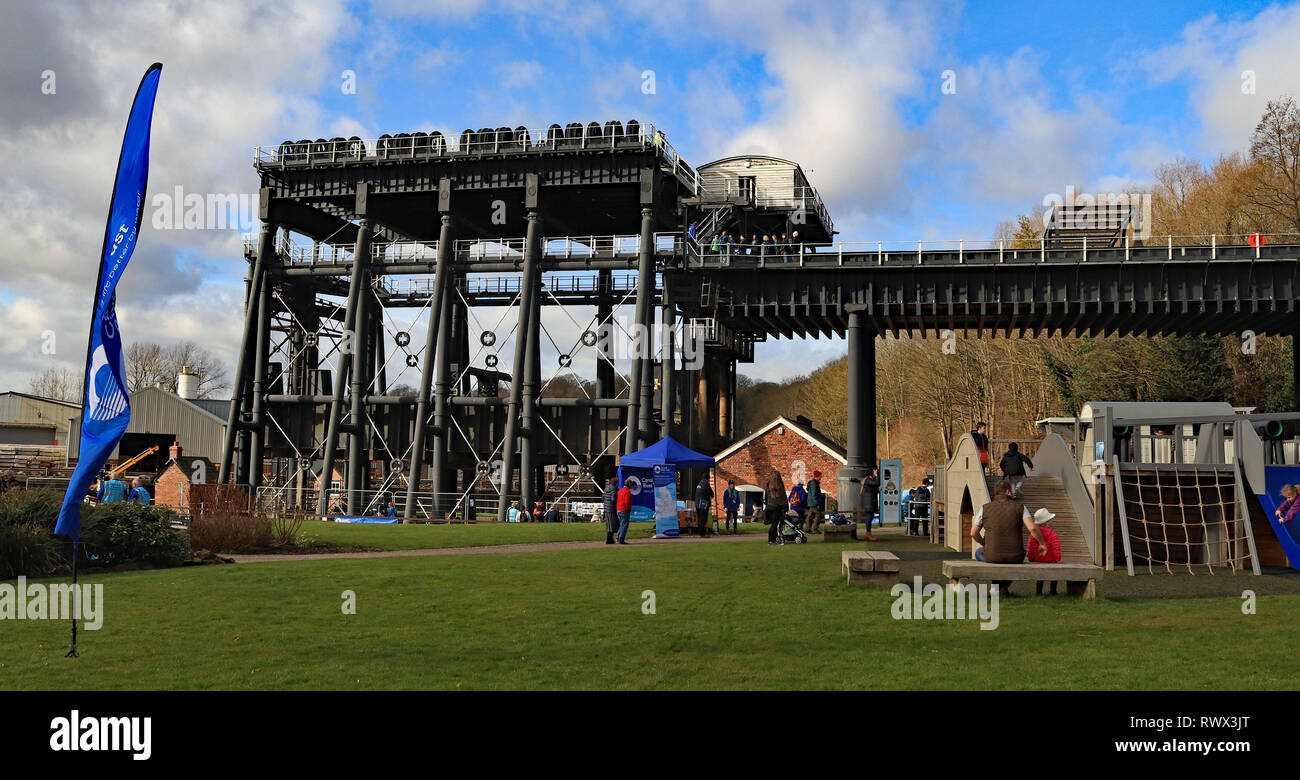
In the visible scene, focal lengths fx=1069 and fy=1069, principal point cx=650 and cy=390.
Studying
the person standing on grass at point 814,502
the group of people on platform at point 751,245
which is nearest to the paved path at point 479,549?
the person standing on grass at point 814,502

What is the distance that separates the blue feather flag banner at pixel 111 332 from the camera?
981cm

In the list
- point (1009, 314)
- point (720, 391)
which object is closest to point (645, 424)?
point (720, 391)

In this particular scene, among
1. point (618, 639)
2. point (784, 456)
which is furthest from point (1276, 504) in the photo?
point (784, 456)

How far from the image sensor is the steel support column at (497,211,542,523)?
4641 centimetres

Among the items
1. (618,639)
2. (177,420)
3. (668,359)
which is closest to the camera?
(618,639)

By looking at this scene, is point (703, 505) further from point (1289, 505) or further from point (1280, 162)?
point (1280, 162)

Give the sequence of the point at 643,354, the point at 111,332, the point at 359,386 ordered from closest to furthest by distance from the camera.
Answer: the point at 111,332, the point at 643,354, the point at 359,386

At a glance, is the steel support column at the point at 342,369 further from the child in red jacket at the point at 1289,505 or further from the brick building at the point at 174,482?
the child in red jacket at the point at 1289,505

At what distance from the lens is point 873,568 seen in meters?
16.2

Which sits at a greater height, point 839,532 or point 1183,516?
point 1183,516

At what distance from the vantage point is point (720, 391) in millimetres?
56656

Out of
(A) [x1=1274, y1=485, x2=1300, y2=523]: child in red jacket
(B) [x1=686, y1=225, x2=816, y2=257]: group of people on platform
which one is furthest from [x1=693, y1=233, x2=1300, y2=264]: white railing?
(A) [x1=1274, y1=485, x2=1300, y2=523]: child in red jacket

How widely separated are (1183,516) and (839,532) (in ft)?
34.1

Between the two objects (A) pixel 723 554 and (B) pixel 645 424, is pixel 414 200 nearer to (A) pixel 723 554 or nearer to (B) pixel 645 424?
(B) pixel 645 424
